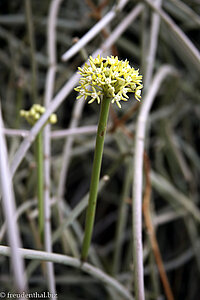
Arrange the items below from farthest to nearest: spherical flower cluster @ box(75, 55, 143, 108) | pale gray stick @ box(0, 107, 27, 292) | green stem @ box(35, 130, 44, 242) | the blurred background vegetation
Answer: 1. the blurred background vegetation
2. green stem @ box(35, 130, 44, 242)
3. spherical flower cluster @ box(75, 55, 143, 108)
4. pale gray stick @ box(0, 107, 27, 292)

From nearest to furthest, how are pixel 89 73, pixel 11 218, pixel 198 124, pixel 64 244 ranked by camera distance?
pixel 11 218 → pixel 89 73 → pixel 64 244 → pixel 198 124

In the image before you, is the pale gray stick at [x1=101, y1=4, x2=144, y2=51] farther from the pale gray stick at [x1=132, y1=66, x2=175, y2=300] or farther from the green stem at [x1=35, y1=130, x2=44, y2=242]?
the green stem at [x1=35, y1=130, x2=44, y2=242]

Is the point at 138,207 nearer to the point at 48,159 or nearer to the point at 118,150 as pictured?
the point at 48,159

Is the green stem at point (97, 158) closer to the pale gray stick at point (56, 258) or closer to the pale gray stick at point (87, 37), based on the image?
the pale gray stick at point (56, 258)

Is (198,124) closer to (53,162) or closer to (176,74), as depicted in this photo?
(176,74)

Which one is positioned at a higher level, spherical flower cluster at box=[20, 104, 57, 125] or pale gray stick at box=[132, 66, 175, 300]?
spherical flower cluster at box=[20, 104, 57, 125]

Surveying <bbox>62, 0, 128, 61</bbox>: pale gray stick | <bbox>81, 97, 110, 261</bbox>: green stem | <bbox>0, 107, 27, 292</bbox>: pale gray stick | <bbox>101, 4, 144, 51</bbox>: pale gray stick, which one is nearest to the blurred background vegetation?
<bbox>101, 4, 144, 51</bbox>: pale gray stick

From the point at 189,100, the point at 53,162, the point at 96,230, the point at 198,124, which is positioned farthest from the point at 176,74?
the point at 96,230

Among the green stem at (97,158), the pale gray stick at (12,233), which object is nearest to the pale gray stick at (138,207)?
the green stem at (97,158)
